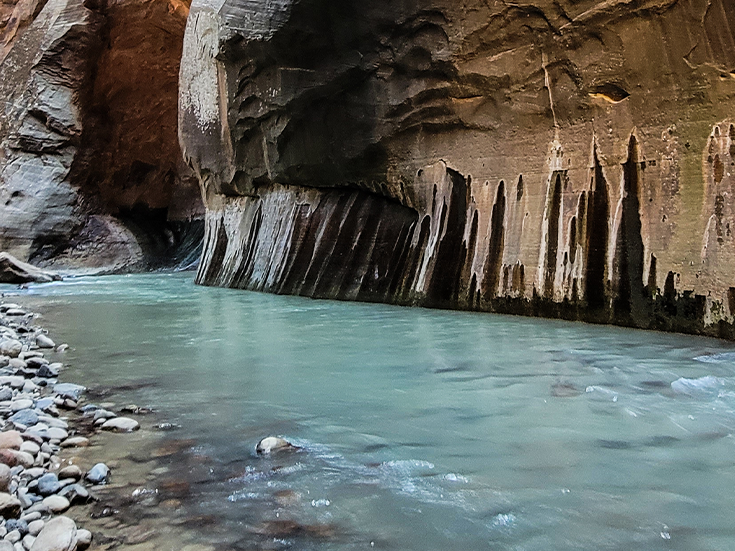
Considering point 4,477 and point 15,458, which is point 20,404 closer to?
point 15,458

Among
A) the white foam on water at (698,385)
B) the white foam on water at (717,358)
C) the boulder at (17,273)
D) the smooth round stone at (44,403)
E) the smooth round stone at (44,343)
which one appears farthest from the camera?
the boulder at (17,273)

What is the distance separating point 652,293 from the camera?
4.82 metres

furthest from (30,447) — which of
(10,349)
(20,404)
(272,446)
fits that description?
(10,349)

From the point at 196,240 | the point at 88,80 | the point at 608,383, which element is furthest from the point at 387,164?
the point at 88,80

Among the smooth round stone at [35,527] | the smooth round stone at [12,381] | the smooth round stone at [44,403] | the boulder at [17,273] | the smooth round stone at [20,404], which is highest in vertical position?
the boulder at [17,273]

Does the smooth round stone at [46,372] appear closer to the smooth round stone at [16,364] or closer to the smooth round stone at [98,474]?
the smooth round stone at [16,364]

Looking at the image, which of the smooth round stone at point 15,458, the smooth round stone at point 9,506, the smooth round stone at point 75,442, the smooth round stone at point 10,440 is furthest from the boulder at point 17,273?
the smooth round stone at point 9,506

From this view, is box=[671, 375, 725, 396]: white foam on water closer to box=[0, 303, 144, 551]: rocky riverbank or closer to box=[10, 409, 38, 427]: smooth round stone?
box=[0, 303, 144, 551]: rocky riverbank

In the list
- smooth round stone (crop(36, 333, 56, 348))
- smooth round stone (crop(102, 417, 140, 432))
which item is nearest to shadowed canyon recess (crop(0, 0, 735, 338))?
smooth round stone (crop(36, 333, 56, 348))

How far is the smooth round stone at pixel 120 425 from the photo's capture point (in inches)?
93.4

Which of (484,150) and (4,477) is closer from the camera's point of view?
(4,477)

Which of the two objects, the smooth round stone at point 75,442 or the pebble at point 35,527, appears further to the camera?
the smooth round stone at point 75,442

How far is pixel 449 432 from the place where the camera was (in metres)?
2.27

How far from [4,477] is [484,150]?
565 centimetres
